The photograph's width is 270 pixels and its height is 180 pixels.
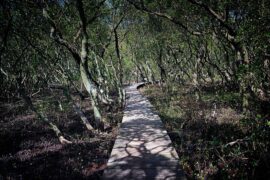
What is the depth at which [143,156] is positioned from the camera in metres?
8.16

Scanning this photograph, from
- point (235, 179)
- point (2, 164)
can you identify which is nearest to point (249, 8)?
point (235, 179)

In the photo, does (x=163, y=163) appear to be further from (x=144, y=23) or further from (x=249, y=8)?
(x=144, y=23)

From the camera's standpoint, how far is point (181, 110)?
15.7 metres

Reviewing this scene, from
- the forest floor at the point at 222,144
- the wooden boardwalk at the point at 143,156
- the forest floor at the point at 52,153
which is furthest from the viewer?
the forest floor at the point at 52,153

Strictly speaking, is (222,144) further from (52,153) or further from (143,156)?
(52,153)

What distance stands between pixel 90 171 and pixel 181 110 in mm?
9137

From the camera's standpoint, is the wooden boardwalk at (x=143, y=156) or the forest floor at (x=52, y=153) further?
the forest floor at (x=52, y=153)

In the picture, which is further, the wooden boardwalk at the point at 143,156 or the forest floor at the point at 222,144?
the wooden boardwalk at the point at 143,156

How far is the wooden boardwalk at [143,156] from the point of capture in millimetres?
6867

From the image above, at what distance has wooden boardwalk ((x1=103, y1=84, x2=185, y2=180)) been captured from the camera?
A: 6867 mm

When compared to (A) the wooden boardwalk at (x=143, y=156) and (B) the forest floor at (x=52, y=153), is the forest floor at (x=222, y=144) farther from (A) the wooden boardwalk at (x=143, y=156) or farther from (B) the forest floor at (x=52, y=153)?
(B) the forest floor at (x=52, y=153)

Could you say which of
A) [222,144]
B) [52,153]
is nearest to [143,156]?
[222,144]

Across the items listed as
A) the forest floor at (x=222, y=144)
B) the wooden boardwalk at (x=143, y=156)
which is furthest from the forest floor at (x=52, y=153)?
the forest floor at (x=222, y=144)

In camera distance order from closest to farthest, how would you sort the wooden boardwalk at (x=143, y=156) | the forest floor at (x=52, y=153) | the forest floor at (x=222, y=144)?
the forest floor at (x=222, y=144) → the wooden boardwalk at (x=143, y=156) → the forest floor at (x=52, y=153)
